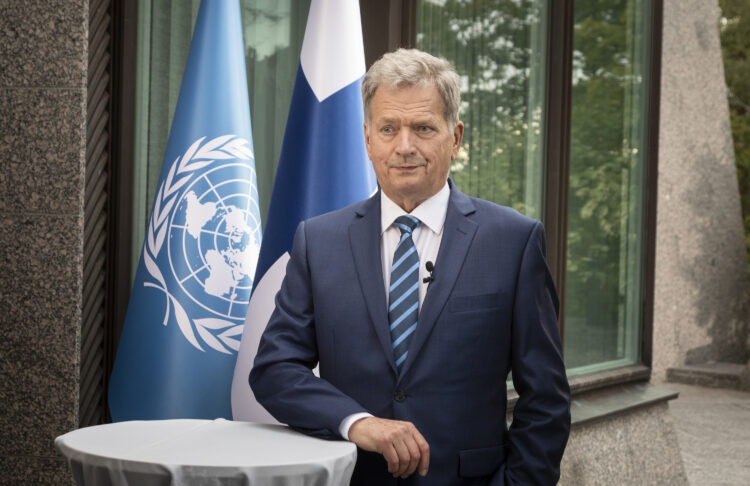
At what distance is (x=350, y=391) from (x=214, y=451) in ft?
1.69

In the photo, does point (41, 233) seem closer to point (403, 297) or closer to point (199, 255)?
point (199, 255)

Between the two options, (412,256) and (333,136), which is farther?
(333,136)

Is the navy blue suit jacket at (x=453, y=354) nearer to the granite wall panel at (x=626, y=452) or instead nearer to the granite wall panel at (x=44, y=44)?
the granite wall panel at (x=44, y=44)

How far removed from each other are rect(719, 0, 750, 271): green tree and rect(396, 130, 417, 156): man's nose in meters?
12.8

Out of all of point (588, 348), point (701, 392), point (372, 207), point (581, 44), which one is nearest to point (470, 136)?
point (581, 44)

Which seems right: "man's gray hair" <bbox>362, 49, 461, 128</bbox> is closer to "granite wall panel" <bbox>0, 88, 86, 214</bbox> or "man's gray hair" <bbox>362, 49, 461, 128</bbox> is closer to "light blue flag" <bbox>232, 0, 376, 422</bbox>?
"light blue flag" <bbox>232, 0, 376, 422</bbox>

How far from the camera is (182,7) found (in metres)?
3.88

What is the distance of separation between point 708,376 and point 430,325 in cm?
1007

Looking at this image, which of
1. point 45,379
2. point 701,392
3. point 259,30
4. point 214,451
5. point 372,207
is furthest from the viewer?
point 701,392

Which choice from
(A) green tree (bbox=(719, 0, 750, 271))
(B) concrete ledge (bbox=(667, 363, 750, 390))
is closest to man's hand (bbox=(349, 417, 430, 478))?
(B) concrete ledge (bbox=(667, 363, 750, 390))

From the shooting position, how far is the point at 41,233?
3088 mm

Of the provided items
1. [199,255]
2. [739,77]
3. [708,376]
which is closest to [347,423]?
[199,255]

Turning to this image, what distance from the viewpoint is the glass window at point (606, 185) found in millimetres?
6156

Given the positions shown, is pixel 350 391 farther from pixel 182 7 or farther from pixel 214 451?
pixel 182 7
